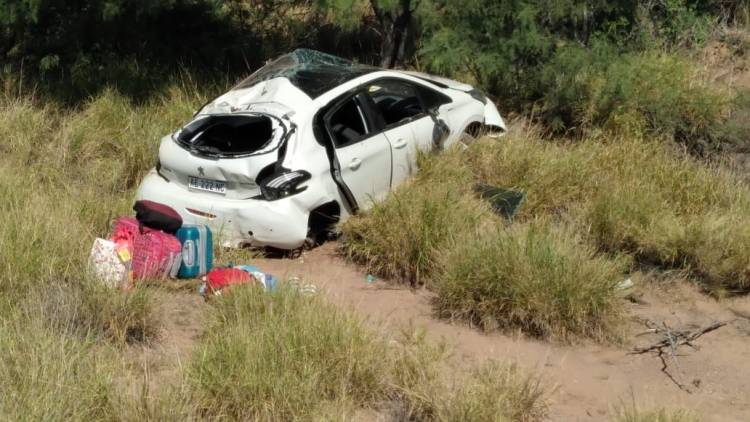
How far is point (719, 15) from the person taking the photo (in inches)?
613

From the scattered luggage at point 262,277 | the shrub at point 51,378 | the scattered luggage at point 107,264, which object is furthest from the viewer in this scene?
the scattered luggage at point 262,277

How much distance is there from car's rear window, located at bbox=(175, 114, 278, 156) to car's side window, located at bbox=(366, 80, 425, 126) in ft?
3.92

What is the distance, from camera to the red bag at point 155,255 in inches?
353

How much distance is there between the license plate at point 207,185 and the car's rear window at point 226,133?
0.36 meters

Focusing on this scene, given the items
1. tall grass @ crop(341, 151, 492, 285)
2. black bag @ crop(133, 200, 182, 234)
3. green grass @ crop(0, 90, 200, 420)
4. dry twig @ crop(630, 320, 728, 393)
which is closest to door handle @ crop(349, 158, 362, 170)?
tall grass @ crop(341, 151, 492, 285)

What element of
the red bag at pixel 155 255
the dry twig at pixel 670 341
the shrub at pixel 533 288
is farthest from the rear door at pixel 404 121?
the dry twig at pixel 670 341

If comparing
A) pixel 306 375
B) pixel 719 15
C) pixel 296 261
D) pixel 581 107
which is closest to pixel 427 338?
pixel 306 375

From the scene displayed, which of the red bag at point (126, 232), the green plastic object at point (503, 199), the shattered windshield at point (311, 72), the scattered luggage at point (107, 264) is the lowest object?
the green plastic object at point (503, 199)

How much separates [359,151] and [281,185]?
1.00m

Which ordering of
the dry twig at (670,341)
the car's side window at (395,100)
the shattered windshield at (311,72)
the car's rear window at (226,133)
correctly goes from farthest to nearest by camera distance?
the car's side window at (395,100) < the shattered windshield at (311,72) < the car's rear window at (226,133) < the dry twig at (670,341)

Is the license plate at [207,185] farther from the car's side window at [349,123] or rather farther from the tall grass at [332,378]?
the tall grass at [332,378]

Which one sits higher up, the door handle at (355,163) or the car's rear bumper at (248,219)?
the door handle at (355,163)

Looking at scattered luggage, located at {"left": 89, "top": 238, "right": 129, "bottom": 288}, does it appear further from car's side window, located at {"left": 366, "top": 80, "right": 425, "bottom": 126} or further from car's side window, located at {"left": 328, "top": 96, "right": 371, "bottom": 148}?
car's side window, located at {"left": 366, "top": 80, "right": 425, "bottom": 126}

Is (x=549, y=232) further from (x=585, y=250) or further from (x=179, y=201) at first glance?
(x=179, y=201)
